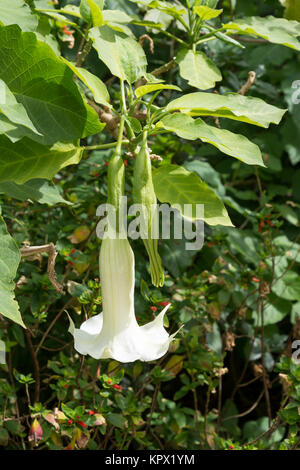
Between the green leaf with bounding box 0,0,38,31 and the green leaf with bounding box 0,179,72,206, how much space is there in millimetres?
220

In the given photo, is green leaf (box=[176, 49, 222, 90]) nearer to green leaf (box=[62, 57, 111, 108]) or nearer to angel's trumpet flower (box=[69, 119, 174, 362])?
green leaf (box=[62, 57, 111, 108])

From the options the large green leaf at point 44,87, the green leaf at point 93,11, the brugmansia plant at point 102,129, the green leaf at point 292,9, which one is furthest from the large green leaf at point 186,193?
the green leaf at point 292,9

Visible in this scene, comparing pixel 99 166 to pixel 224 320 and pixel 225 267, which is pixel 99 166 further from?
pixel 224 320

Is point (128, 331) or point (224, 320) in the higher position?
point (128, 331)

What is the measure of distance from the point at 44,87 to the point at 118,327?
314mm

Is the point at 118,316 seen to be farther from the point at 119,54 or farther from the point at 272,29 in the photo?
the point at 272,29

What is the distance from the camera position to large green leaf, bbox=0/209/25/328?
24.5 inches

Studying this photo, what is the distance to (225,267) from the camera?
4.92 ft

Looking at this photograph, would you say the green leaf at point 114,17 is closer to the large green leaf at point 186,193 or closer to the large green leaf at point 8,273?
the large green leaf at point 186,193

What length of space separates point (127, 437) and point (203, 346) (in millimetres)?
267

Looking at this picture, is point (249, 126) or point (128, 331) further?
point (249, 126)

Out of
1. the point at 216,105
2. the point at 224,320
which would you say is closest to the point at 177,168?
the point at 216,105

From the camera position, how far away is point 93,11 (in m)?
0.85

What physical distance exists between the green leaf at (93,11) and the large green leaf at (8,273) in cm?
34
